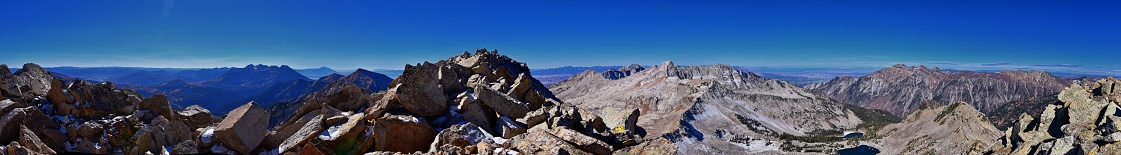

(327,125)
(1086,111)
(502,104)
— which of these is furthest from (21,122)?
(1086,111)

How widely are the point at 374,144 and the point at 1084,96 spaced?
3689 inches

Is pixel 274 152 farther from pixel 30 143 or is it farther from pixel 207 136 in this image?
pixel 30 143

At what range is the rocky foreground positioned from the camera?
16578mm

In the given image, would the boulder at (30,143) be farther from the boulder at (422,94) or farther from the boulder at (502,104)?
the boulder at (502,104)

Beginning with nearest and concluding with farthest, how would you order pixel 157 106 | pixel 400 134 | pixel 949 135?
1. pixel 400 134
2. pixel 157 106
3. pixel 949 135

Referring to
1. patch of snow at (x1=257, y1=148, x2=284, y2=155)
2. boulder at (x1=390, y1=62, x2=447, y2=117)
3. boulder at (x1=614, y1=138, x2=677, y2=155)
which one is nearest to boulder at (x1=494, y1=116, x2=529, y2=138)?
boulder at (x1=390, y1=62, x2=447, y2=117)

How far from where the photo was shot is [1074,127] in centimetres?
4956

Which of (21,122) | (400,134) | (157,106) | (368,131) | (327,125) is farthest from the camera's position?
(157,106)

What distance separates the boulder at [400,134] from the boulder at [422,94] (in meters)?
2.46

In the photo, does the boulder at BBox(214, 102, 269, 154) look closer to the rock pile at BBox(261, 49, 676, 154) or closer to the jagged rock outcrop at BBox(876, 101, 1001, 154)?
the rock pile at BBox(261, 49, 676, 154)

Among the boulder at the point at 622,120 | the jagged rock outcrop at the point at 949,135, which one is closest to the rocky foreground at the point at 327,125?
the boulder at the point at 622,120

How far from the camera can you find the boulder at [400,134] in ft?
59.4

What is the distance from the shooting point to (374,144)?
1845 centimetres

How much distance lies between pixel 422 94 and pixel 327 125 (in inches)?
162
